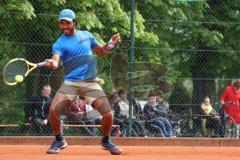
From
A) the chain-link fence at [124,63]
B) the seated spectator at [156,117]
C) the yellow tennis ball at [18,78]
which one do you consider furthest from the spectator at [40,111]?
the yellow tennis ball at [18,78]

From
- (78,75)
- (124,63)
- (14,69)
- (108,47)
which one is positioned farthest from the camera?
(124,63)

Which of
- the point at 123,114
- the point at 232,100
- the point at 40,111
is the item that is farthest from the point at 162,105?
the point at 40,111

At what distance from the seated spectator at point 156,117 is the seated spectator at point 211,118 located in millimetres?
963

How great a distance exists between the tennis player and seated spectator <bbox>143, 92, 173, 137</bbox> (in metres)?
5.28

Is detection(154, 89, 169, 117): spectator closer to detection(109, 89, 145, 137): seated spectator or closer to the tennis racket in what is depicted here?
detection(109, 89, 145, 137): seated spectator

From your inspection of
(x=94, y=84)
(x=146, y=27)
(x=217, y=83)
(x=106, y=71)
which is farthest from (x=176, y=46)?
(x=94, y=84)

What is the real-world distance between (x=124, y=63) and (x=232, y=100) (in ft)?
9.66

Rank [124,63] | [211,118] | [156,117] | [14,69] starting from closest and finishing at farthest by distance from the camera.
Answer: [14,69] → [124,63] → [156,117] → [211,118]

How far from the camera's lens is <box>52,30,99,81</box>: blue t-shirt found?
1120 cm

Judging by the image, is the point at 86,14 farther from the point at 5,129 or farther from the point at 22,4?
the point at 5,129

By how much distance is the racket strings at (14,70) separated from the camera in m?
11.1

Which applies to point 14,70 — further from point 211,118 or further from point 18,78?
point 211,118

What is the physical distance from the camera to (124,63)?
1659 cm

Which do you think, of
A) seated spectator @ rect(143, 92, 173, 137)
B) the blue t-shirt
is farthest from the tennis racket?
seated spectator @ rect(143, 92, 173, 137)
